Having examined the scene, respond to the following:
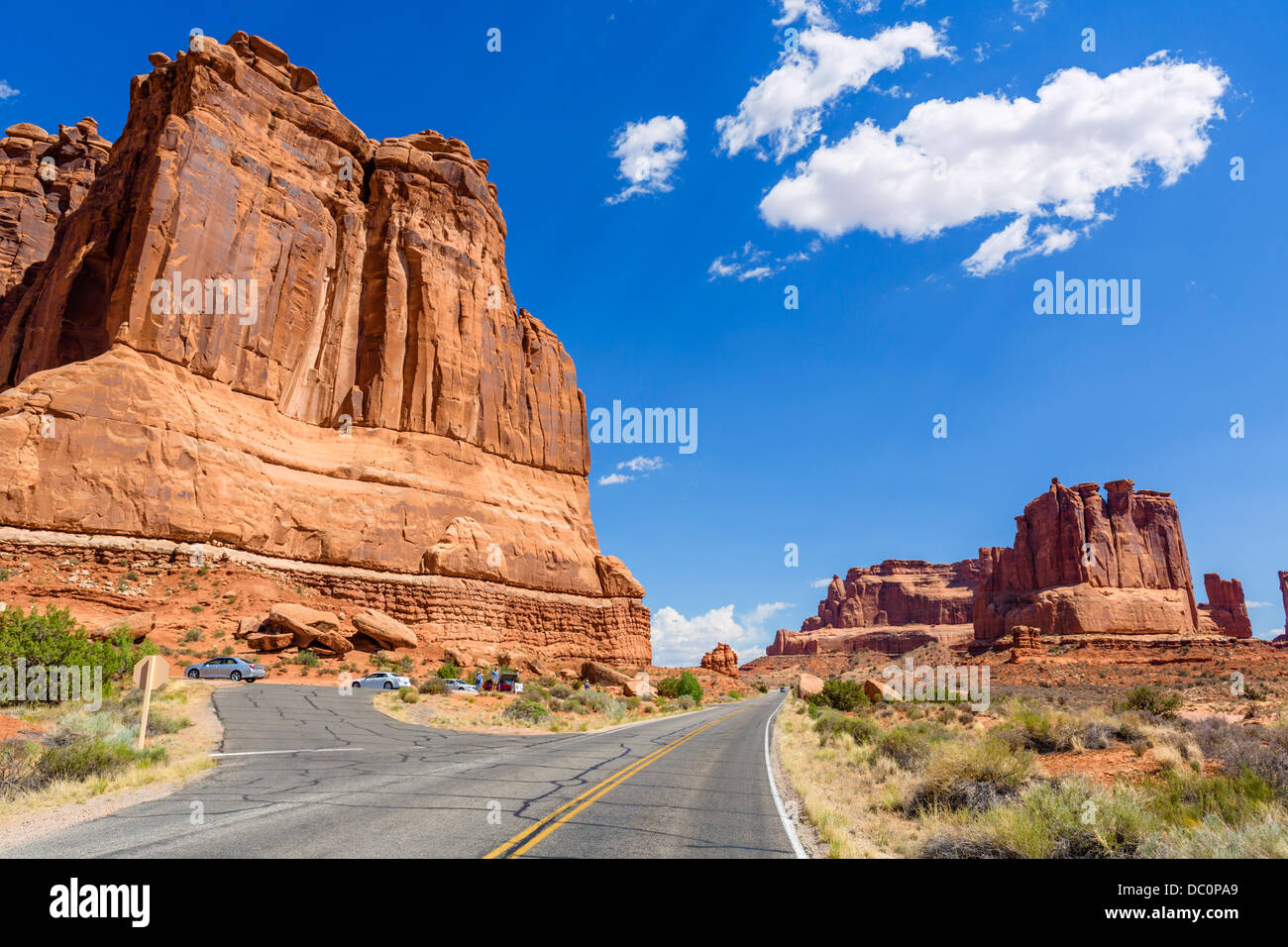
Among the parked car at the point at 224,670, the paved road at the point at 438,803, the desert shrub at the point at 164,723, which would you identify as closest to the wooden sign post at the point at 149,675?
the paved road at the point at 438,803

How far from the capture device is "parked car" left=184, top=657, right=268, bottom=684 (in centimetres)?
2811

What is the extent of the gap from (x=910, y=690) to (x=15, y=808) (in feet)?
147

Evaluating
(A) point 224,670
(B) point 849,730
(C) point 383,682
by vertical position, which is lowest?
(B) point 849,730

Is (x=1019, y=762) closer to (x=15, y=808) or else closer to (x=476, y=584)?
(x=15, y=808)

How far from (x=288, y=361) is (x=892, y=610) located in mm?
173941

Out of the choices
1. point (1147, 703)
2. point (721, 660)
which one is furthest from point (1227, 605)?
point (1147, 703)

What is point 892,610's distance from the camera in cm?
18575

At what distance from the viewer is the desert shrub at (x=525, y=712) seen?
84.0ft

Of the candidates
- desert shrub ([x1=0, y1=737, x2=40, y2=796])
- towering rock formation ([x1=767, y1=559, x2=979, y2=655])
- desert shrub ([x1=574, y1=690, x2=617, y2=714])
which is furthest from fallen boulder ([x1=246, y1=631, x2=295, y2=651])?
towering rock formation ([x1=767, y1=559, x2=979, y2=655])

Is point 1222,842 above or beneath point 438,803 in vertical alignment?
above

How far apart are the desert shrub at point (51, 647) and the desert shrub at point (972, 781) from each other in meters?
21.9

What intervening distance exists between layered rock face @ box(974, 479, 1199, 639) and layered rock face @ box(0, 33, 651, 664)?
72561 millimetres

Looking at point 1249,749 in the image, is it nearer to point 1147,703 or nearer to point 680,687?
point 1147,703
